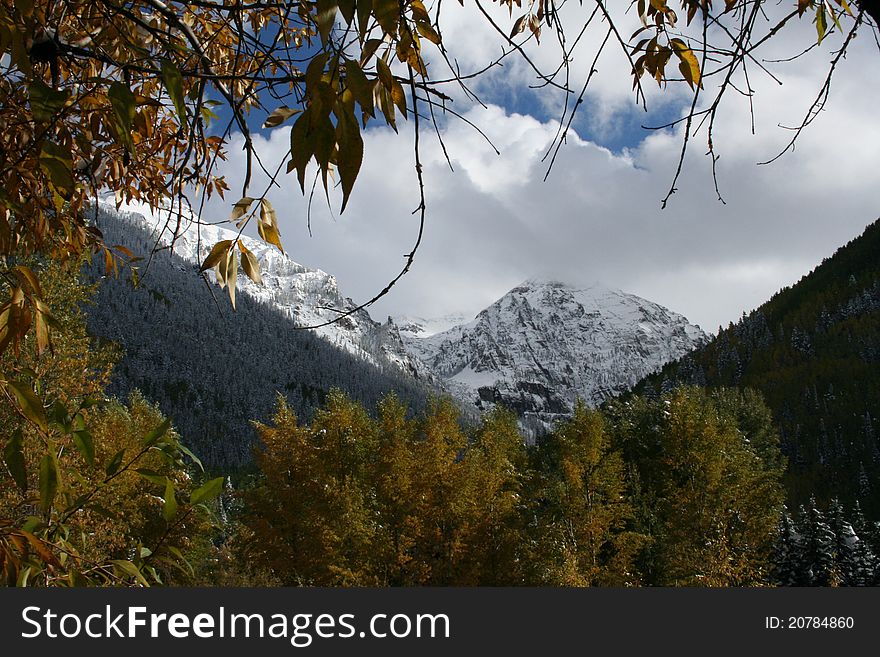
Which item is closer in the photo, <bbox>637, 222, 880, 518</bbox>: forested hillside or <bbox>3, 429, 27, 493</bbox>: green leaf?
<bbox>3, 429, 27, 493</bbox>: green leaf

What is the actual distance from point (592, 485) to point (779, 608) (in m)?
15.9

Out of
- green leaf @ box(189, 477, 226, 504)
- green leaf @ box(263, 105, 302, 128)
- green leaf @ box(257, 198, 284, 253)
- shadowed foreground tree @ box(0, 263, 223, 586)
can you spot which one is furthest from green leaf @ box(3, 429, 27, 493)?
green leaf @ box(263, 105, 302, 128)

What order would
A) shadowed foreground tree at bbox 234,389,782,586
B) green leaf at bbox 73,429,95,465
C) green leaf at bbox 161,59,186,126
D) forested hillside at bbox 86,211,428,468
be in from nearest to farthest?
1. green leaf at bbox 161,59,186,126
2. green leaf at bbox 73,429,95,465
3. shadowed foreground tree at bbox 234,389,782,586
4. forested hillside at bbox 86,211,428,468

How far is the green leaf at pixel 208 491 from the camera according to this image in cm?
122

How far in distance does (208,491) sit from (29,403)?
0.47 m

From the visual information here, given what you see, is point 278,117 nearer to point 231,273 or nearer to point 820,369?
point 231,273

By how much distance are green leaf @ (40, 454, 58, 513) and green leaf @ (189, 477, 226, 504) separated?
292 millimetres

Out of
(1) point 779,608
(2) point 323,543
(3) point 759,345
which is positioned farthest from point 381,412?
(3) point 759,345

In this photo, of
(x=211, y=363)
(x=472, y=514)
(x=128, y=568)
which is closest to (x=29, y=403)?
(x=128, y=568)

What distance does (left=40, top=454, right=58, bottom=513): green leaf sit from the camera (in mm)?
953

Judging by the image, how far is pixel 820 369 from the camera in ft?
301

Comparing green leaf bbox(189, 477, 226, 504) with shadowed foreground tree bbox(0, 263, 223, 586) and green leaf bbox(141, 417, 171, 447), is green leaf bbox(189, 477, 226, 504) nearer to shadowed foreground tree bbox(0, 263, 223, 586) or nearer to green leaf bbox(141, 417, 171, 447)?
shadowed foreground tree bbox(0, 263, 223, 586)

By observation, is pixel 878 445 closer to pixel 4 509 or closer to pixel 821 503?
pixel 821 503

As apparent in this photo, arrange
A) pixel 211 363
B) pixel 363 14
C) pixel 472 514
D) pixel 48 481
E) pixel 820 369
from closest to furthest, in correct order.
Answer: pixel 363 14
pixel 48 481
pixel 472 514
pixel 820 369
pixel 211 363
